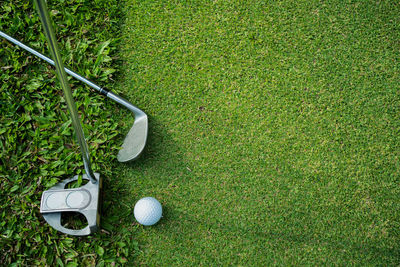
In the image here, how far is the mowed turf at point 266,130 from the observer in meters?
2.50

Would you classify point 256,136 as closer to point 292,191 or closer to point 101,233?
point 292,191

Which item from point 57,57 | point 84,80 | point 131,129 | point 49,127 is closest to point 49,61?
point 84,80

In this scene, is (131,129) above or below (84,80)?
Result: below

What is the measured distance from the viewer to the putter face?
2473 mm

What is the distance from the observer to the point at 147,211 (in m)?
2.32

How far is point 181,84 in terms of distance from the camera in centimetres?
279

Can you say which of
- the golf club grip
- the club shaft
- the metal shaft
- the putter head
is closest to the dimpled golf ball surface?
the putter head

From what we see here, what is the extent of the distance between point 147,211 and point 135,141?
22.0 inches

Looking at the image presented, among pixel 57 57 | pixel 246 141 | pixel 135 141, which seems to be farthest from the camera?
pixel 246 141

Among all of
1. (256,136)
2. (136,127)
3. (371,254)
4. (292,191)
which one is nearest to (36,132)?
(136,127)

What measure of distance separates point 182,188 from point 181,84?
898mm

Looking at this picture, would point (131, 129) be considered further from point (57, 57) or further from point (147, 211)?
point (57, 57)

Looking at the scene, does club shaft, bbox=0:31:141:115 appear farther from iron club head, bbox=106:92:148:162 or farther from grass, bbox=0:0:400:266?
grass, bbox=0:0:400:266

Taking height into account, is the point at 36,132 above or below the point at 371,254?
above
